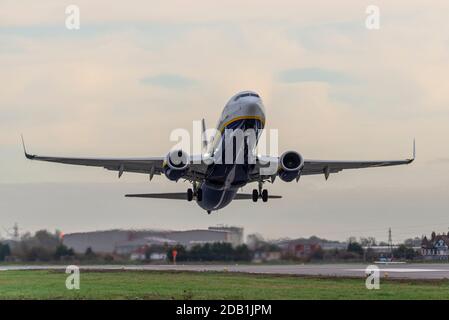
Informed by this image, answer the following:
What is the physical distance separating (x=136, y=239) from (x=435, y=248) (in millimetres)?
26678

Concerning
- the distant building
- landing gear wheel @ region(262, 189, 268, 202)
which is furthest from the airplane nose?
the distant building

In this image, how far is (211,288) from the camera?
106ft

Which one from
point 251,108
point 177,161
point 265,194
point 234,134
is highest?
point 251,108

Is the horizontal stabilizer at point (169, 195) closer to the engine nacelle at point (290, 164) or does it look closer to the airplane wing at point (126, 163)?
the airplane wing at point (126, 163)

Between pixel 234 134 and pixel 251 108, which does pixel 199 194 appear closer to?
pixel 234 134

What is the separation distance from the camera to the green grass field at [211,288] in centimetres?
2923

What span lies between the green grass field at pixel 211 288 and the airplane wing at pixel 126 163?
6664 mm

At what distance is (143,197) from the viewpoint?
52156 mm

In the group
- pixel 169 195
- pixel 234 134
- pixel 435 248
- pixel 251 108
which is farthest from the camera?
pixel 435 248

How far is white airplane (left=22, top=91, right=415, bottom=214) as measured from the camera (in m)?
40.7

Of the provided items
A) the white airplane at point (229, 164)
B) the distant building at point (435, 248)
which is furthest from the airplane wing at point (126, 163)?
the distant building at point (435, 248)

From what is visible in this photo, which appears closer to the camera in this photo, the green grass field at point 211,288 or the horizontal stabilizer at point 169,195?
the green grass field at point 211,288

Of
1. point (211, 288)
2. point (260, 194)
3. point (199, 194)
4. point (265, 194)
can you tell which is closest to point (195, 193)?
point (199, 194)

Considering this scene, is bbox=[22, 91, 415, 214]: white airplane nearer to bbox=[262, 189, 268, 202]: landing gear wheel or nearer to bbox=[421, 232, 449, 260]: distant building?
bbox=[262, 189, 268, 202]: landing gear wheel
